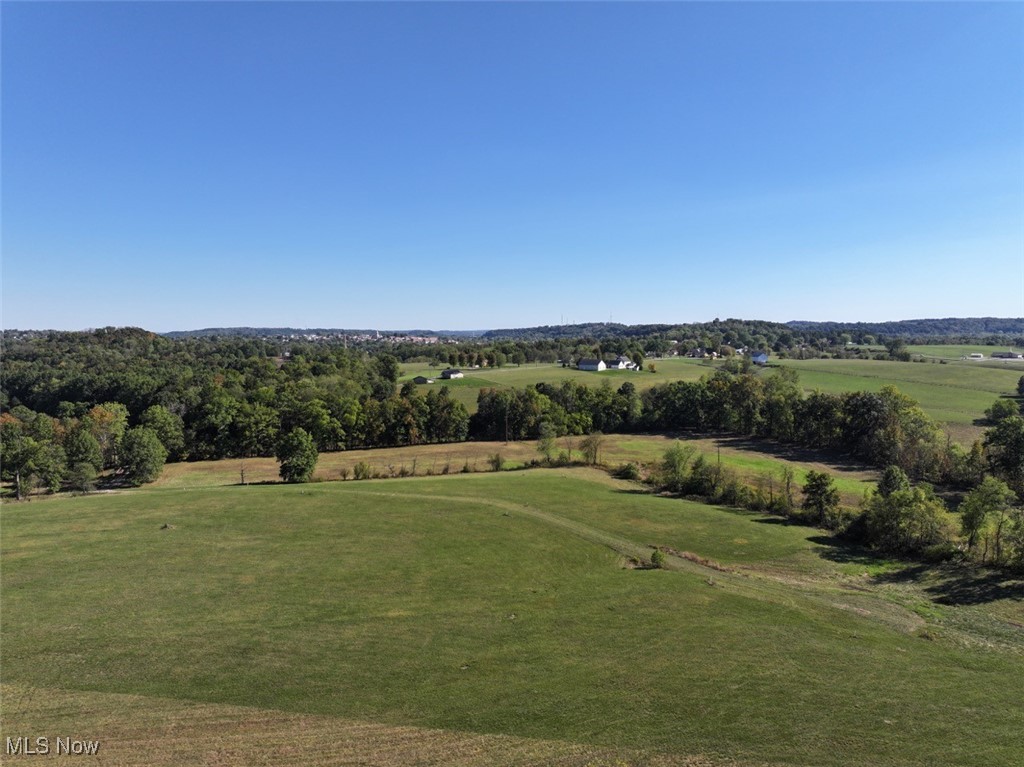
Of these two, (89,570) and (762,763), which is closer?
(762,763)

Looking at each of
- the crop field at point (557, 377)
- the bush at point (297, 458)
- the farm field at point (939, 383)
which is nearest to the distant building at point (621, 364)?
the crop field at point (557, 377)

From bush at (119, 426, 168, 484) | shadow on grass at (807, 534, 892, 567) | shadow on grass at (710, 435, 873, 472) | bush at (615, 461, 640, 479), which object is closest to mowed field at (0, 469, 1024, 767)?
shadow on grass at (807, 534, 892, 567)

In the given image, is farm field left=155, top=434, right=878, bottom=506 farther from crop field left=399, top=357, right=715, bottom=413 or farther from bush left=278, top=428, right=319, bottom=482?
crop field left=399, top=357, right=715, bottom=413

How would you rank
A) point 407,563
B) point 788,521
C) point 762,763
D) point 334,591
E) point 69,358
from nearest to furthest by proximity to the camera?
point 762,763
point 334,591
point 407,563
point 788,521
point 69,358

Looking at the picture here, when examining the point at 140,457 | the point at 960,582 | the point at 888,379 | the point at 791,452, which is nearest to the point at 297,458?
the point at 140,457

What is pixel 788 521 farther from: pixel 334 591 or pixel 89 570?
pixel 89 570

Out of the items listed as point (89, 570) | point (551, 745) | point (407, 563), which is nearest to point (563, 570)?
point (407, 563)

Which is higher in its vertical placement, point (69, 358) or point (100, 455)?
point (69, 358)
